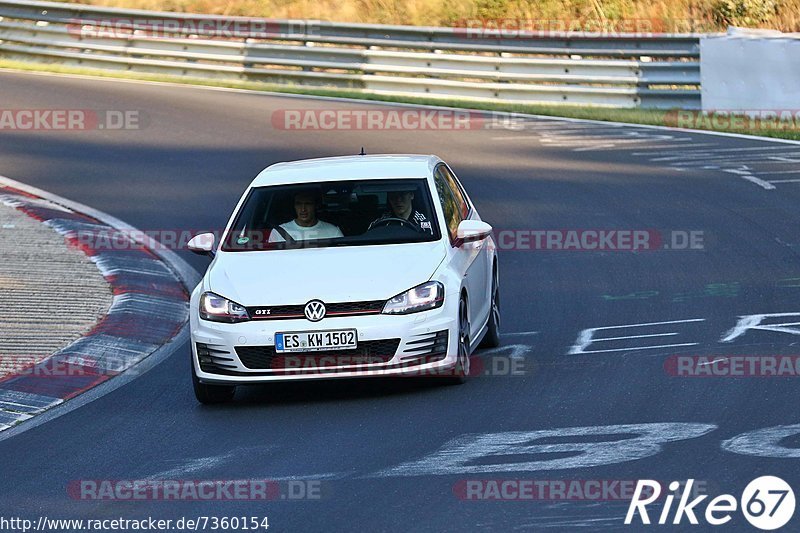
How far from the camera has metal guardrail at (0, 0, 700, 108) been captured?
2520 centimetres

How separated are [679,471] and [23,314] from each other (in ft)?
23.5

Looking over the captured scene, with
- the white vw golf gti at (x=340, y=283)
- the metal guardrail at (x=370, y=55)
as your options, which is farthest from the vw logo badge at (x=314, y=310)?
the metal guardrail at (x=370, y=55)

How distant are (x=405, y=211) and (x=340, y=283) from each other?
1.19 meters

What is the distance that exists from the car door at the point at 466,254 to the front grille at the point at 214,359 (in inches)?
66.4

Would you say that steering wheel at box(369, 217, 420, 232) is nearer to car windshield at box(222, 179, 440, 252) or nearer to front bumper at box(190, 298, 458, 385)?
car windshield at box(222, 179, 440, 252)

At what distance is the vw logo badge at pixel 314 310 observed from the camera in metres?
9.64

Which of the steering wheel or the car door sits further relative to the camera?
the steering wheel

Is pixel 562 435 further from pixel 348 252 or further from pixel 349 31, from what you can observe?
pixel 349 31

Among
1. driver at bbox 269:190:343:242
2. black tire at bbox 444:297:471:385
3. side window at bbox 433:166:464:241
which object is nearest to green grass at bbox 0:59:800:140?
side window at bbox 433:166:464:241

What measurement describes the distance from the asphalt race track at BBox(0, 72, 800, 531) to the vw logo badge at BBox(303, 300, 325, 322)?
18.1 inches

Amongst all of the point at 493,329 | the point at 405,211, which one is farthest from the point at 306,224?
the point at 493,329

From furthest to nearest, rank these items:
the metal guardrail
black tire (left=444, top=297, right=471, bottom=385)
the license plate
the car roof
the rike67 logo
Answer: the metal guardrail → the car roof → black tire (left=444, top=297, right=471, bottom=385) → the license plate → the rike67 logo

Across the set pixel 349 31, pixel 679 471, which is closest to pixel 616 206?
pixel 679 471

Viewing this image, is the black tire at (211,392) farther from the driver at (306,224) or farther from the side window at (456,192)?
the side window at (456,192)
